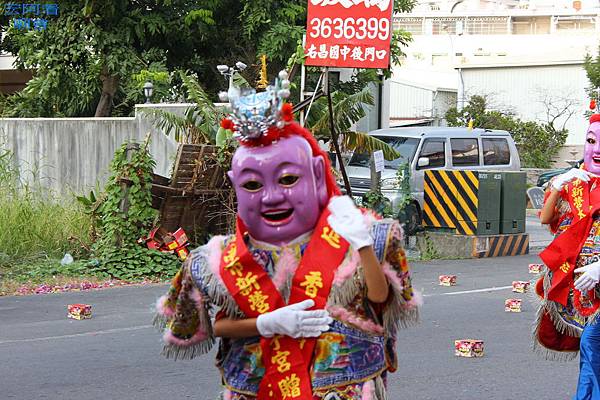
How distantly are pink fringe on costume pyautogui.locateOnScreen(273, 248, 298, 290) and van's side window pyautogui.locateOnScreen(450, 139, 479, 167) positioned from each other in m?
15.0

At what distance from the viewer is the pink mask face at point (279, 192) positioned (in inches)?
140

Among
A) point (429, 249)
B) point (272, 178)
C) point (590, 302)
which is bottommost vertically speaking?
point (429, 249)

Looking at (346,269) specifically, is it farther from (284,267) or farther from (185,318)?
(185,318)

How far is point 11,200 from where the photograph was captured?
1344 centimetres

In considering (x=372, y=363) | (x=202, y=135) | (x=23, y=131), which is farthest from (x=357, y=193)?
(x=372, y=363)

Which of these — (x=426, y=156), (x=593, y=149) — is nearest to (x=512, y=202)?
(x=426, y=156)

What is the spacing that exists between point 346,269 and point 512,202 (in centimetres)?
1333

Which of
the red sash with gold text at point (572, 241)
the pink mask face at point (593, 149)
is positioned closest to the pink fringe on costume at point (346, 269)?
the red sash with gold text at point (572, 241)

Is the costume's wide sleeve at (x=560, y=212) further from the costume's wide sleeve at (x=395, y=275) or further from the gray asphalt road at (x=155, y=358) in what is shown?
the costume's wide sleeve at (x=395, y=275)

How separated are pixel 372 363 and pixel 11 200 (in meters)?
10.6

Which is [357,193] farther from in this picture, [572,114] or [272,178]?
[572,114]

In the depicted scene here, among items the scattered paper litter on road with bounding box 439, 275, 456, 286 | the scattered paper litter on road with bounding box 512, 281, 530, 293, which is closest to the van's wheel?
the scattered paper litter on road with bounding box 439, 275, 456, 286

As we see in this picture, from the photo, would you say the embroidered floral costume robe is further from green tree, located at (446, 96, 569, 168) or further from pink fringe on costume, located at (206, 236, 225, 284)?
green tree, located at (446, 96, 569, 168)

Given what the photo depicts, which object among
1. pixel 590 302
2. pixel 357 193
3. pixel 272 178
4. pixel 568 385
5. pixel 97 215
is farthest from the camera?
pixel 357 193
